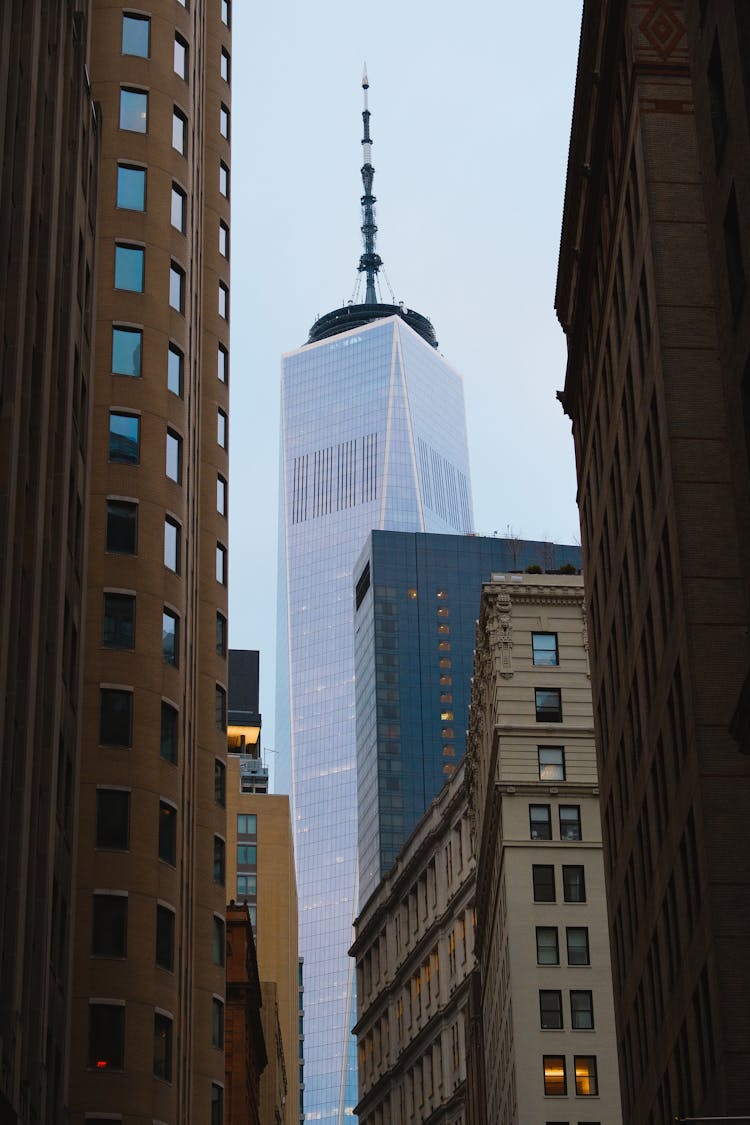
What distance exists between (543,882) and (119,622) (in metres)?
37.3

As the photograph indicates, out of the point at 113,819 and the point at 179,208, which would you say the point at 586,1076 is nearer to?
the point at 113,819

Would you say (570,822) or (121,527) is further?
(570,822)

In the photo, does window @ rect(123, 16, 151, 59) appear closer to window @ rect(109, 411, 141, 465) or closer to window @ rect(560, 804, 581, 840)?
window @ rect(109, 411, 141, 465)

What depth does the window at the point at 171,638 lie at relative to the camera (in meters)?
67.4

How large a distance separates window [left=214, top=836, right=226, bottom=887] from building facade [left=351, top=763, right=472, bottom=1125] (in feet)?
129

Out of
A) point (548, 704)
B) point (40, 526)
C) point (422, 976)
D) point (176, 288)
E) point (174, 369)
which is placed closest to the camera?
point (40, 526)

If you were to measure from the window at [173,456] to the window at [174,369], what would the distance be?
74.6 inches

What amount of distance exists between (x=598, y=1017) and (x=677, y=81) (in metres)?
51.2

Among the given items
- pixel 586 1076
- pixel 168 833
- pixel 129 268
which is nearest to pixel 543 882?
pixel 586 1076

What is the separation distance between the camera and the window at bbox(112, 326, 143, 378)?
69.4 metres

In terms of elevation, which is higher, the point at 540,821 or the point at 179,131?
the point at 179,131

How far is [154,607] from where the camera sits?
66.8 metres

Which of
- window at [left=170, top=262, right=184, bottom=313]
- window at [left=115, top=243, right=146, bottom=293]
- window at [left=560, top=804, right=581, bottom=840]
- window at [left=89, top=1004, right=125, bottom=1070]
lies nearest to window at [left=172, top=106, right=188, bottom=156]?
window at [left=170, top=262, right=184, bottom=313]

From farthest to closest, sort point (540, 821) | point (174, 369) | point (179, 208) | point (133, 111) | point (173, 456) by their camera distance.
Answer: point (540, 821) < point (179, 208) < point (133, 111) < point (174, 369) < point (173, 456)
